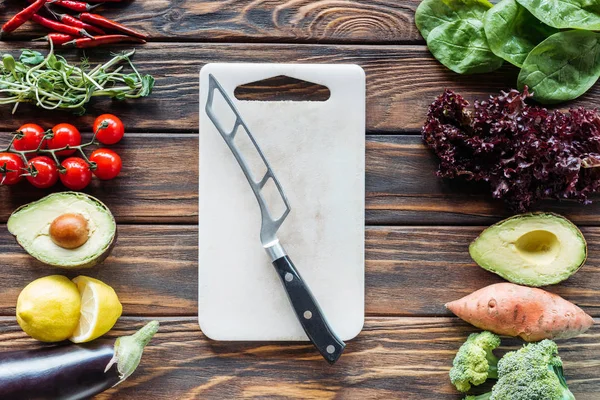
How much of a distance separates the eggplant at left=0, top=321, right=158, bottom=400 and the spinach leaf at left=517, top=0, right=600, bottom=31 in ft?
3.81

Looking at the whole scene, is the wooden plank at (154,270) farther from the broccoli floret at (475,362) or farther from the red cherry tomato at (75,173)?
the broccoli floret at (475,362)

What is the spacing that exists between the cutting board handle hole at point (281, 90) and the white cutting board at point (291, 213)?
2 centimetres

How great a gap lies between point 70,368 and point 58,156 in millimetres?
503

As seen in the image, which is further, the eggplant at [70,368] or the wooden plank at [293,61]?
the wooden plank at [293,61]

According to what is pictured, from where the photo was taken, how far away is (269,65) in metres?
1.42

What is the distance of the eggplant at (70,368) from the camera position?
4.29 feet

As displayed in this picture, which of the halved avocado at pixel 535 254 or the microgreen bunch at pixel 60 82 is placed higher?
the microgreen bunch at pixel 60 82

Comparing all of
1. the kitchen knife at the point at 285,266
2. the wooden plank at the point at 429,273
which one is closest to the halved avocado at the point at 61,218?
the kitchen knife at the point at 285,266

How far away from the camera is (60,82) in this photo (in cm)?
139

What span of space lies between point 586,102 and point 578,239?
365 millimetres

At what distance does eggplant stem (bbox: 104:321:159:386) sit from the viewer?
52.7 inches

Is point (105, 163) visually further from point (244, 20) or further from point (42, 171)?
point (244, 20)

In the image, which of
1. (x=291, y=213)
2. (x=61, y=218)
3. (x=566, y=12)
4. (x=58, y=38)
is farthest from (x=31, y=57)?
(x=566, y=12)

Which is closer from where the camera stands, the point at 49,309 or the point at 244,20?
the point at 49,309
